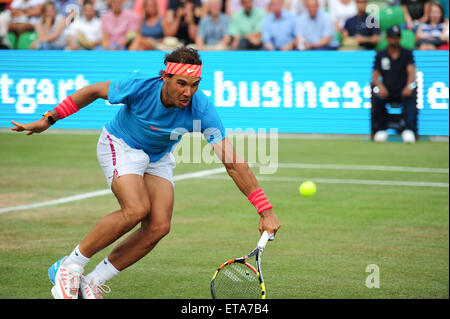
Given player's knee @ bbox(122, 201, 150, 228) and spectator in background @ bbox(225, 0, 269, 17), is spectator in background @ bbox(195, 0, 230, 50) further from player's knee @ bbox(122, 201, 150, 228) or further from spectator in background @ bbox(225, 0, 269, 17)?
player's knee @ bbox(122, 201, 150, 228)

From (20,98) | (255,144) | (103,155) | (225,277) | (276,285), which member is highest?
(103,155)

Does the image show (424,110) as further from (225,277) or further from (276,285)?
(225,277)

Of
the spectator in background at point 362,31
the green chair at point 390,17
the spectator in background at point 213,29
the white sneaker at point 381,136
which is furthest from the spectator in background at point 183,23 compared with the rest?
the white sneaker at point 381,136

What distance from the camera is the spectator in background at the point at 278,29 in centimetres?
1783

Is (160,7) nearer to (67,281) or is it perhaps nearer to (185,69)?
(185,69)

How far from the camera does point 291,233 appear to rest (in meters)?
8.84

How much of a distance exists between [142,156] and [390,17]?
13.5m

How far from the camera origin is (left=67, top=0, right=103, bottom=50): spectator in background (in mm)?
18969

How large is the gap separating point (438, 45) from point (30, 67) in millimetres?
8831

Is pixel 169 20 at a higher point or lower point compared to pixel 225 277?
lower

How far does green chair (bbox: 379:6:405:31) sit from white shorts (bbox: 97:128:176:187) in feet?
43.2

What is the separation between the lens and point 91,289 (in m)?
6.01

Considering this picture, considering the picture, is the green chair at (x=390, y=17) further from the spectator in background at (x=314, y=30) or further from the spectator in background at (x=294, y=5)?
the spectator in background at (x=294, y=5)

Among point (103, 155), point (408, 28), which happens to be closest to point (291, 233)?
point (103, 155)
